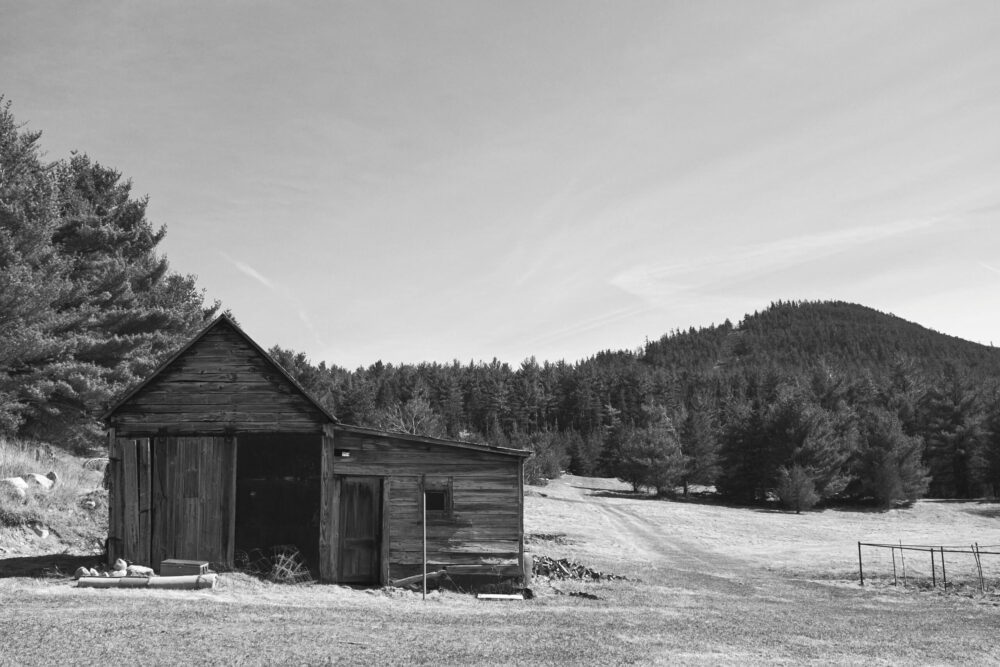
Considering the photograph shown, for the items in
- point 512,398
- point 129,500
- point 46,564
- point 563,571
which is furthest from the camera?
point 512,398

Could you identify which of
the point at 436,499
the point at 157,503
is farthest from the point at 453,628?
the point at 157,503

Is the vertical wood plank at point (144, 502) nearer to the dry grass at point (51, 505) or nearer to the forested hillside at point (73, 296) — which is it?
the dry grass at point (51, 505)

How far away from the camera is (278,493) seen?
19.7 m

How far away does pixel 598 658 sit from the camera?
39.6 feet

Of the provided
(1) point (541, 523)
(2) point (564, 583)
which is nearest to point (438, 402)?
(1) point (541, 523)

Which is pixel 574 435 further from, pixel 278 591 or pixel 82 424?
pixel 278 591

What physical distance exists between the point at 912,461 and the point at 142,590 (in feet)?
215

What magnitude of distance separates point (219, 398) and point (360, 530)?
523cm

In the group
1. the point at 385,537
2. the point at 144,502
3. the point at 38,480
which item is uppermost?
the point at 38,480

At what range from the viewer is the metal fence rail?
25.6 meters

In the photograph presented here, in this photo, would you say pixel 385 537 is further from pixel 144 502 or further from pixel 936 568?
pixel 936 568

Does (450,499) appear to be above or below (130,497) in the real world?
below

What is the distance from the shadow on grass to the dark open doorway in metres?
3.86

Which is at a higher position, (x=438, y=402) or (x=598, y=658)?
(x=438, y=402)
